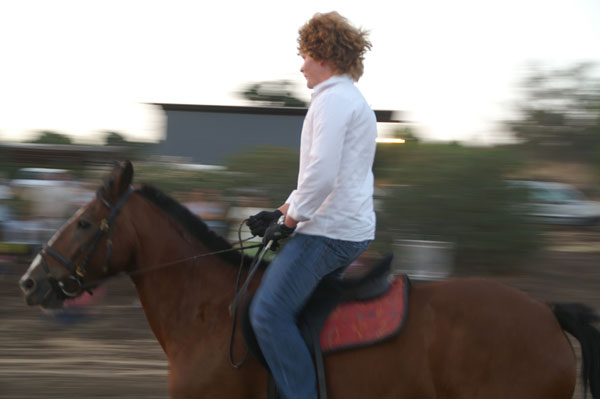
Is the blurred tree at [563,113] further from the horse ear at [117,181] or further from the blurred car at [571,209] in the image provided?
the horse ear at [117,181]

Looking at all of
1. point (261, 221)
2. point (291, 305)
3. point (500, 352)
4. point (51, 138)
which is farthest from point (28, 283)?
point (51, 138)

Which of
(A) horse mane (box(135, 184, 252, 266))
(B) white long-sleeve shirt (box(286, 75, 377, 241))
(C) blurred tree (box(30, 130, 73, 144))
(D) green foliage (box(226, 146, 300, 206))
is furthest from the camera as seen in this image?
(C) blurred tree (box(30, 130, 73, 144))

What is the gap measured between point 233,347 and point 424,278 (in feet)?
21.6

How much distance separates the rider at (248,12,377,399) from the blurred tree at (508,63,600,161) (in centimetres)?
979

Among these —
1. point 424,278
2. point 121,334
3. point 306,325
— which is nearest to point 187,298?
point 306,325

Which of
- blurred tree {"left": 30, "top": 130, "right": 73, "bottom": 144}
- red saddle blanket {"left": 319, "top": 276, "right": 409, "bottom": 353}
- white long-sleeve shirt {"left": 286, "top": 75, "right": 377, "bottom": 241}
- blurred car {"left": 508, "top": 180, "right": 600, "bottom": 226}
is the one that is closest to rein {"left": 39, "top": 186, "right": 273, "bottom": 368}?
Answer: white long-sleeve shirt {"left": 286, "top": 75, "right": 377, "bottom": 241}

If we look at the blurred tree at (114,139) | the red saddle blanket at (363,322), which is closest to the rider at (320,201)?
the red saddle blanket at (363,322)

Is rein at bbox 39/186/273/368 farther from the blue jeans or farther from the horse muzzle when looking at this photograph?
the blue jeans

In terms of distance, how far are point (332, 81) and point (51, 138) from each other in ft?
39.5

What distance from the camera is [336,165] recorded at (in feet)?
9.53

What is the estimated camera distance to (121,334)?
314 inches

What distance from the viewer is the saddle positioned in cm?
305

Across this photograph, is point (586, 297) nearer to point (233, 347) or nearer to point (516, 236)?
point (516, 236)

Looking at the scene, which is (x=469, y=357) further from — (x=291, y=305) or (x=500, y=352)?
(x=291, y=305)
